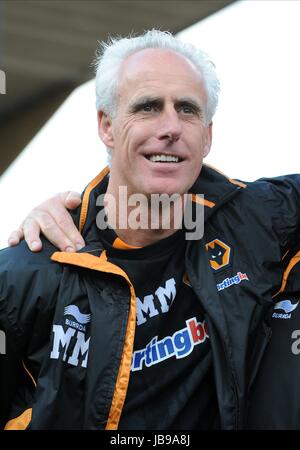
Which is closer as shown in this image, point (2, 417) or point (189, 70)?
point (2, 417)

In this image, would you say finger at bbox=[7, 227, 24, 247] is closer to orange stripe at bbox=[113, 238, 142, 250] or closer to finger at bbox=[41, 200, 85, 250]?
finger at bbox=[41, 200, 85, 250]

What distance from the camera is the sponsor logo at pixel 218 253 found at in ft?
8.45

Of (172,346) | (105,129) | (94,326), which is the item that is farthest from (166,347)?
(105,129)

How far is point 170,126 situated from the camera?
252cm

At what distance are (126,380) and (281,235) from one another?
0.76 metres

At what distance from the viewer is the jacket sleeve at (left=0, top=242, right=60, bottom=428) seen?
7.72ft

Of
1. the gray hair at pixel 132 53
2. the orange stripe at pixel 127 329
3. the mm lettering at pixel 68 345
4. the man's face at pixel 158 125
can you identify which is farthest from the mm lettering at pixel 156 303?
the gray hair at pixel 132 53

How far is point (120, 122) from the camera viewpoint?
267cm

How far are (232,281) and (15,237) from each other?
754 mm

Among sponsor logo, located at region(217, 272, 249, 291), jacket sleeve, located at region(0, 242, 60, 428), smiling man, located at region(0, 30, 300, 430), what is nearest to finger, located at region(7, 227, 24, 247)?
smiling man, located at region(0, 30, 300, 430)

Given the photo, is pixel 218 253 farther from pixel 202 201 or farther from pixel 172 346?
pixel 172 346

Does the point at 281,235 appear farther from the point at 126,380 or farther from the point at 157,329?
the point at 126,380
